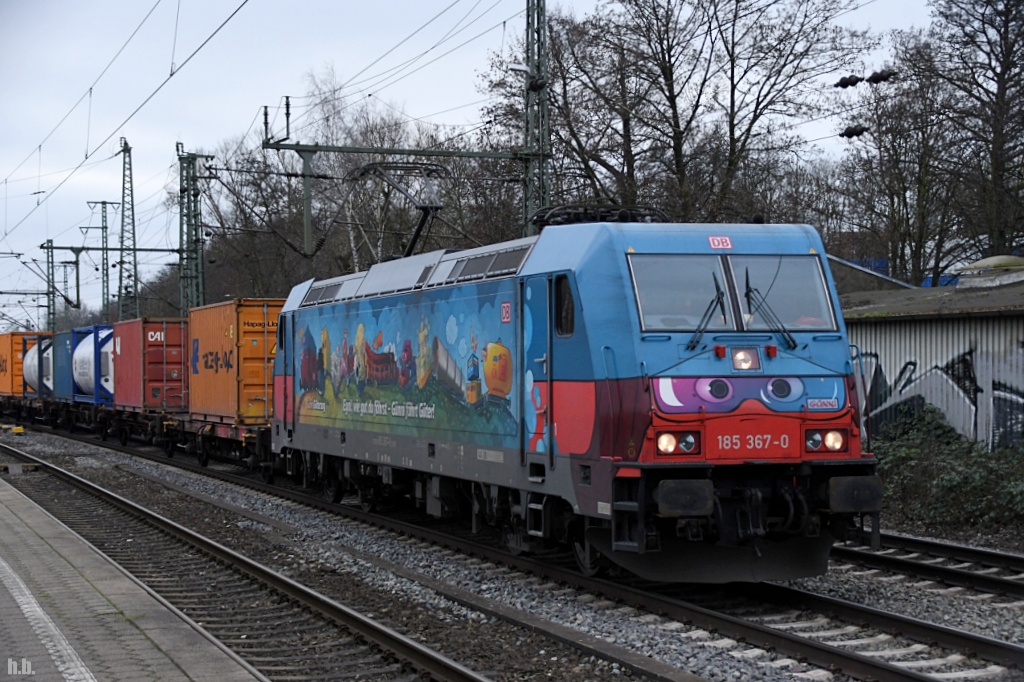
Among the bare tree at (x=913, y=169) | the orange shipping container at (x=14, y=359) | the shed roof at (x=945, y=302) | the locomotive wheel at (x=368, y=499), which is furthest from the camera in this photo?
the orange shipping container at (x=14, y=359)

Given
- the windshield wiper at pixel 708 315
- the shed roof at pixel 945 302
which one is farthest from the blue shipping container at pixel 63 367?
the windshield wiper at pixel 708 315

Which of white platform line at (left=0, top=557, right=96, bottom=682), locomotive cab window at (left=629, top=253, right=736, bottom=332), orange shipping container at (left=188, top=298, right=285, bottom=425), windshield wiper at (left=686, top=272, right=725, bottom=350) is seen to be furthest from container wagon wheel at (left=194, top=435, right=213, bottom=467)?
windshield wiper at (left=686, top=272, right=725, bottom=350)

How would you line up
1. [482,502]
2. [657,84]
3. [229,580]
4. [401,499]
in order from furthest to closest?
[657,84]
[401,499]
[482,502]
[229,580]

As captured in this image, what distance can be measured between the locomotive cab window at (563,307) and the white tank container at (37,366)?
32588mm

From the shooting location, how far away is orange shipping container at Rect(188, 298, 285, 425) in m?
22.7

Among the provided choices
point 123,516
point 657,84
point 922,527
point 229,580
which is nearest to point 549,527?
point 229,580

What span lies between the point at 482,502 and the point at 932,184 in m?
24.3

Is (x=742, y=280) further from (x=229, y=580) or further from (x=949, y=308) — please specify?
(x=949, y=308)

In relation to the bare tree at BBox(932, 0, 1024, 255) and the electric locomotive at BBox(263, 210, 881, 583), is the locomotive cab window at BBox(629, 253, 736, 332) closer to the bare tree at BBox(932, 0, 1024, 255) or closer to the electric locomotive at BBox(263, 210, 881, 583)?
the electric locomotive at BBox(263, 210, 881, 583)

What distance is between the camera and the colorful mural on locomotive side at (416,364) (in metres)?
11.1

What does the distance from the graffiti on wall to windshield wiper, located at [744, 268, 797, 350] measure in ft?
20.7

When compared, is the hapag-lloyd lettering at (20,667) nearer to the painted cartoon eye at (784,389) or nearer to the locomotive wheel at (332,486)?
the painted cartoon eye at (784,389)

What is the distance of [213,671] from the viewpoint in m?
7.39

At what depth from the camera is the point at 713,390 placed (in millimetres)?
9188
